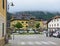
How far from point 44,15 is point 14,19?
162 feet

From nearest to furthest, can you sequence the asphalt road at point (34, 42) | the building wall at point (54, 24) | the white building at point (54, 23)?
the asphalt road at point (34, 42), the white building at point (54, 23), the building wall at point (54, 24)

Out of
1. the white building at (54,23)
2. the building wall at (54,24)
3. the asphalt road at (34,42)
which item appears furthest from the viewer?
the building wall at (54,24)

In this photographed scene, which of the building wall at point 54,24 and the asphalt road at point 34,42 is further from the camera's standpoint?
the building wall at point 54,24

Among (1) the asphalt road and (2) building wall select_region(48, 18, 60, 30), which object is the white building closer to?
(2) building wall select_region(48, 18, 60, 30)

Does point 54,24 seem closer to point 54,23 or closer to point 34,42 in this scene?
point 54,23

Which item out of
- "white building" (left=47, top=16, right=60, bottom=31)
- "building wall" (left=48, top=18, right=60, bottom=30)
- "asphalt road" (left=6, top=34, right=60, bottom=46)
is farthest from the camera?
"building wall" (left=48, top=18, right=60, bottom=30)

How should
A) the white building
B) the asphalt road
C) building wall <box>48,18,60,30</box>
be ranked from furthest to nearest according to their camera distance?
1. building wall <box>48,18,60,30</box>
2. the white building
3. the asphalt road

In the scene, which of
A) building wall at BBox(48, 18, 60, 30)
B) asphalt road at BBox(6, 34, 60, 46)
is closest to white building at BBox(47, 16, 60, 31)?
building wall at BBox(48, 18, 60, 30)

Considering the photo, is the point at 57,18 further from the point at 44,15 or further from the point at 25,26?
the point at 44,15

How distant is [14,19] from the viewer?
145875mm

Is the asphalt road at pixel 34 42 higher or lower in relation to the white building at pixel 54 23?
lower

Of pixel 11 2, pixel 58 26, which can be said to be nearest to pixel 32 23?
pixel 58 26

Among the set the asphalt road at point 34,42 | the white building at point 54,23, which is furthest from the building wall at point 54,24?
the asphalt road at point 34,42

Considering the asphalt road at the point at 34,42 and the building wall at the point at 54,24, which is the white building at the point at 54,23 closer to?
the building wall at the point at 54,24
